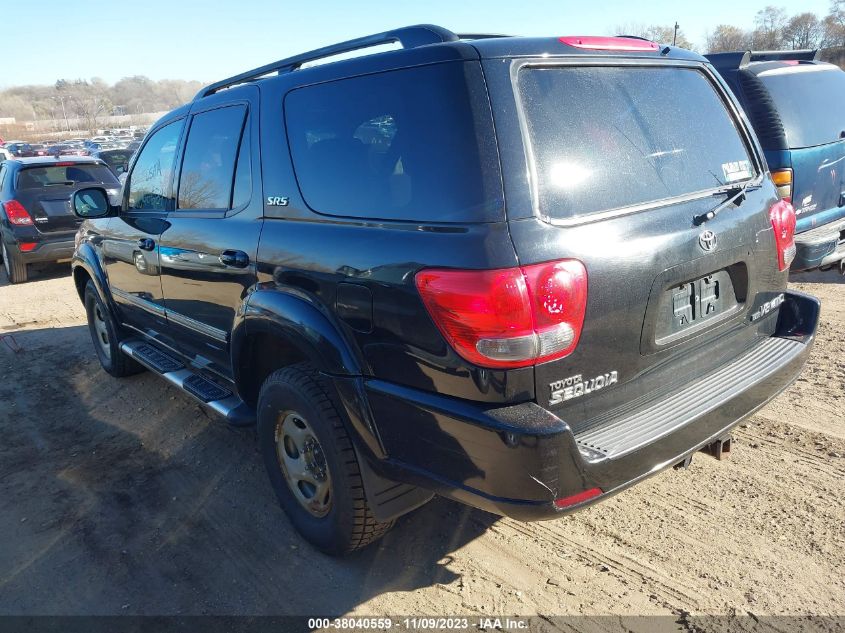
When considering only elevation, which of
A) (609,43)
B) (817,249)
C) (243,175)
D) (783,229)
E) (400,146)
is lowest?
(817,249)

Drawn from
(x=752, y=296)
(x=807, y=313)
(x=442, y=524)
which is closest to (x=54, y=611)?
(x=442, y=524)

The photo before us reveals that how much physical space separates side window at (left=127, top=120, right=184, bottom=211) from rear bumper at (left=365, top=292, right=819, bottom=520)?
2.41m

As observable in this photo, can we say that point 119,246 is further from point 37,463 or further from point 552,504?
point 552,504

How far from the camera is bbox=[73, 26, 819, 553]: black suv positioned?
79.1 inches

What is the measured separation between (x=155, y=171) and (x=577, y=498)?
3428 mm

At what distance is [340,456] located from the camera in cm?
251

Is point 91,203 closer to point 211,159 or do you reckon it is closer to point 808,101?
point 211,159

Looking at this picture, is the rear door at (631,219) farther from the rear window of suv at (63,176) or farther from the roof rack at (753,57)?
the rear window of suv at (63,176)

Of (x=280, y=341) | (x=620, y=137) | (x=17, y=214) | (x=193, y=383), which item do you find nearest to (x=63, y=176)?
(x=17, y=214)

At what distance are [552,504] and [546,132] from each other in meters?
1.22

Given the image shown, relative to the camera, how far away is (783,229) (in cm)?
282

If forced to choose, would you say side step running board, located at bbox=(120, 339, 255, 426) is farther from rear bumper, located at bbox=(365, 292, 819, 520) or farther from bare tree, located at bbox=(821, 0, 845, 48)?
A: bare tree, located at bbox=(821, 0, 845, 48)

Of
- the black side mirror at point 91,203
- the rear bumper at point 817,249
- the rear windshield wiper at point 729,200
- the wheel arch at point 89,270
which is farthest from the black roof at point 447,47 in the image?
the rear bumper at point 817,249

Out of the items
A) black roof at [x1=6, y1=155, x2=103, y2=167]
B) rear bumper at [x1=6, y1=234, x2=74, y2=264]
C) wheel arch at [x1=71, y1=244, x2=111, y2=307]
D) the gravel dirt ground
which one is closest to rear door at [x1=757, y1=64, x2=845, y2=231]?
the gravel dirt ground
